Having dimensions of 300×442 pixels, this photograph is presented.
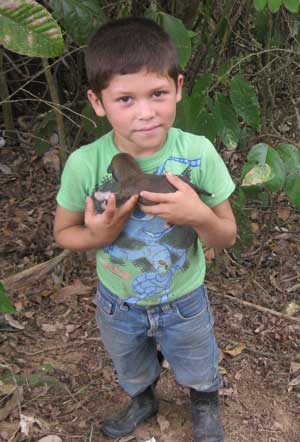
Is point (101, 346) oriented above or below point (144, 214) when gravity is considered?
below

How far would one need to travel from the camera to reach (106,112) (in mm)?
1443

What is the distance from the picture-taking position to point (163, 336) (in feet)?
5.78

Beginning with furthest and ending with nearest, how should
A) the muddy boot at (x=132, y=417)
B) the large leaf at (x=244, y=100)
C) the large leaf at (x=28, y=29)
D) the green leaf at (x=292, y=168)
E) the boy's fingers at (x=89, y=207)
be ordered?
the muddy boot at (x=132, y=417)
the large leaf at (x=244, y=100)
the green leaf at (x=292, y=168)
the boy's fingers at (x=89, y=207)
the large leaf at (x=28, y=29)

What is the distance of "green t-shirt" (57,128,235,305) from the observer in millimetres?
1501

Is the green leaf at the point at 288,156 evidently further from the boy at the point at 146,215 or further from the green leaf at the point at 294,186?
the boy at the point at 146,215

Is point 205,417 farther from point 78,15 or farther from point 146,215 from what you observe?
point 78,15

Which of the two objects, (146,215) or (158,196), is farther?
(146,215)

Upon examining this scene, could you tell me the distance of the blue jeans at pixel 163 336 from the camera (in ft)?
5.50

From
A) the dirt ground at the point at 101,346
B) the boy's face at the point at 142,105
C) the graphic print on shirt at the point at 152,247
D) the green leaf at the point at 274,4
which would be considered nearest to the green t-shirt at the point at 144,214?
the graphic print on shirt at the point at 152,247

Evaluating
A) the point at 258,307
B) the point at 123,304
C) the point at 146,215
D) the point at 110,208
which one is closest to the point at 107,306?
the point at 123,304

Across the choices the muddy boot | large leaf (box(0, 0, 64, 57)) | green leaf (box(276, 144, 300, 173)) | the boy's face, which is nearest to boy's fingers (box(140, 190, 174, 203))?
the boy's face

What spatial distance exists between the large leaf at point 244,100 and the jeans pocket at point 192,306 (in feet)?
1.95

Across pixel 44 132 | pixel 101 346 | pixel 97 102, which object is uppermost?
pixel 97 102

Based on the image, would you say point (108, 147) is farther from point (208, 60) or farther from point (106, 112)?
point (208, 60)
